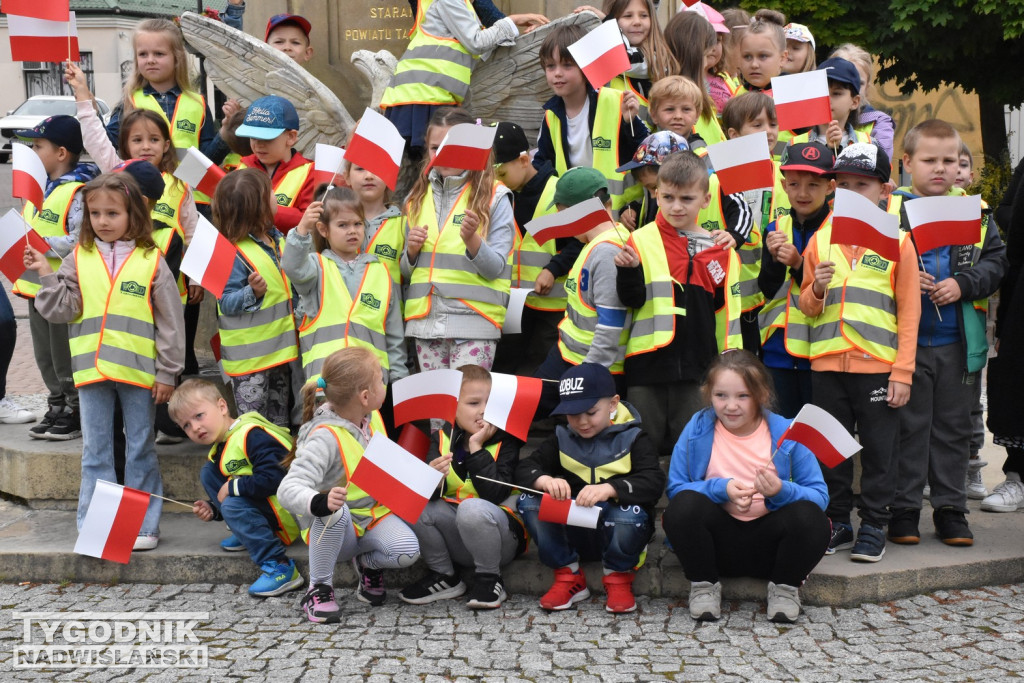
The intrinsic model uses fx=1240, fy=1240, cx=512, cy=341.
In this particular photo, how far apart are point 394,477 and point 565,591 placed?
2.90 feet

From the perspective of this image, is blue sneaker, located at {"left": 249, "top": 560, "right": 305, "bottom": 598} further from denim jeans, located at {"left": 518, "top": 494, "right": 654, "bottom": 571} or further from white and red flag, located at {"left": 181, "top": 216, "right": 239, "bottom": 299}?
A: white and red flag, located at {"left": 181, "top": 216, "right": 239, "bottom": 299}

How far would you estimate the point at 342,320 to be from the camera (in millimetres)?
5586

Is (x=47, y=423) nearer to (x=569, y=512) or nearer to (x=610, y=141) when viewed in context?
(x=569, y=512)

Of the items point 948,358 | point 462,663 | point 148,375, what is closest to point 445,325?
point 148,375

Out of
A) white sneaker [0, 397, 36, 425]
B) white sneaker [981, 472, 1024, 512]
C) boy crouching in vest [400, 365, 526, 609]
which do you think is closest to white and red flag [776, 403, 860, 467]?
boy crouching in vest [400, 365, 526, 609]

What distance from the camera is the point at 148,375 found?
5.47 meters

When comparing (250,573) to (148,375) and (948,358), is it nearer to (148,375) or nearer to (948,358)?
(148,375)

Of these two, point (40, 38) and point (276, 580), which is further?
point (40, 38)

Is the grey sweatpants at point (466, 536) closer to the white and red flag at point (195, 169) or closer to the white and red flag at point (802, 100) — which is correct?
the white and red flag at point (195, 169)

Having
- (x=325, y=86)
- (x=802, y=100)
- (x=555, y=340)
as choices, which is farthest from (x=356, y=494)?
(x=325, y=86)

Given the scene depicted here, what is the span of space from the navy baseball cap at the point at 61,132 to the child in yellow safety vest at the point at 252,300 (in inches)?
44.8

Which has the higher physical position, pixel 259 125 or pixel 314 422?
pixel 259 125

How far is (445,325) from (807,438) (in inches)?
71.8

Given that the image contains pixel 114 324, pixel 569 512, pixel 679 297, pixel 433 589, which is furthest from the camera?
pixel 114 324
